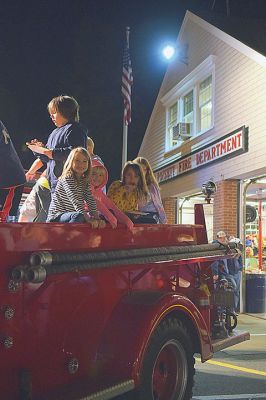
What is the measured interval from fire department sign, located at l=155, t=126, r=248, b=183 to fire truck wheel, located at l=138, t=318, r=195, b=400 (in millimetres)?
7000

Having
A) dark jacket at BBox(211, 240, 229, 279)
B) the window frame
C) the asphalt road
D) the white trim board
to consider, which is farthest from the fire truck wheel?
the window frame

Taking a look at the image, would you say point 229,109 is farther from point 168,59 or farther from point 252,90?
point 168,59

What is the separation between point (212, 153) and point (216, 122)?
741 mm

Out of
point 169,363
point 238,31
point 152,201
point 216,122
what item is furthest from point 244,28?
point 169,363

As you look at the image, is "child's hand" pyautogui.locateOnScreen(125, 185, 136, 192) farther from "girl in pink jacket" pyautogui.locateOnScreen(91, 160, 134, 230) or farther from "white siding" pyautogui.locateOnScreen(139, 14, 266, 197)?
"white siding" pyautogui.locateOnScreen(139, 14, 266, 197)

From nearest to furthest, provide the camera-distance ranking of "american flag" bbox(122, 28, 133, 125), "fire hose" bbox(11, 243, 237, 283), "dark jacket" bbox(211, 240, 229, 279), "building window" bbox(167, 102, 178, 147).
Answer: "fire hose" bbox(11, 243, 237, 283) → "dark jacket" bbox(211, 240, 229, 279) → "american flag" bbox(122, 28, 133, 125) → "building window" bbox(167, 102, 178, 147)

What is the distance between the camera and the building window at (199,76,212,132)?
12508mm

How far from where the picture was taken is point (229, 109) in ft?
36.7

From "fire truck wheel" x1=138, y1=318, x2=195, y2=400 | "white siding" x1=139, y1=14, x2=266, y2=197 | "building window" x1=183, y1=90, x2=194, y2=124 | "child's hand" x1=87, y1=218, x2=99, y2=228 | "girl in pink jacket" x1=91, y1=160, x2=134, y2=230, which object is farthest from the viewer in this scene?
"building window" x1=183, y1=90, x2=194, y2=124

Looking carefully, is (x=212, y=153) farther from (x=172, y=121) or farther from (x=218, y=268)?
(x=218, y=268)

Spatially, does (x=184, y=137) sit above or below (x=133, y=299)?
above

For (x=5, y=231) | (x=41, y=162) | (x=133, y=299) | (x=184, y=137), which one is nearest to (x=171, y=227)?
(x=133, y=299)

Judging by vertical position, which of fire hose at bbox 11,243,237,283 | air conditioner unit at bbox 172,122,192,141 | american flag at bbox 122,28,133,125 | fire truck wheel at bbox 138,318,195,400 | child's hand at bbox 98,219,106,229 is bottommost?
fire truck wheel at bbox 138,318,195,400

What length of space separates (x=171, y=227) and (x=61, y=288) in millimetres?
1498
